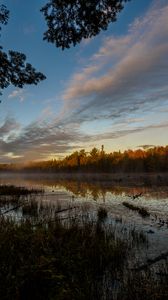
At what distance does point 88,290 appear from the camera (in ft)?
22.1

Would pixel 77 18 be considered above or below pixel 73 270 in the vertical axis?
above

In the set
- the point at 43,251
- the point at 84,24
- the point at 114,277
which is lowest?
the point at 114,277

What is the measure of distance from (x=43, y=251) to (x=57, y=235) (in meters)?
3.07

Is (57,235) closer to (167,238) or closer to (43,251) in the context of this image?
(43,251)

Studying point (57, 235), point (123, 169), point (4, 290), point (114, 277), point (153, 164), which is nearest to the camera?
point (4, 290)

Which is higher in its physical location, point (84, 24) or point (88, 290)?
point (84, 24)

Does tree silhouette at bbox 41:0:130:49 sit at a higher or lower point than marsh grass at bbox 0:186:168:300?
higher

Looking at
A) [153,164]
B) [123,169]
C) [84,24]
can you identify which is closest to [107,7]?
[84,24]

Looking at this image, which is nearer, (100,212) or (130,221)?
(130,221)

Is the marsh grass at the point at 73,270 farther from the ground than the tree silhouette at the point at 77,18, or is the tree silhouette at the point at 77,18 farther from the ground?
the tree silhouette at the point at 77,18

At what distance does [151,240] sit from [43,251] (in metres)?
5.67

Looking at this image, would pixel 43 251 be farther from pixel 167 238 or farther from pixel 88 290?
pixel 167 238

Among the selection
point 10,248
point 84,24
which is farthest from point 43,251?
point 84,24

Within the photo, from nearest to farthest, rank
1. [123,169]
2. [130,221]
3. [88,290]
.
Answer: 1. [88,290]
2. [130,221]
3. [123,169]
